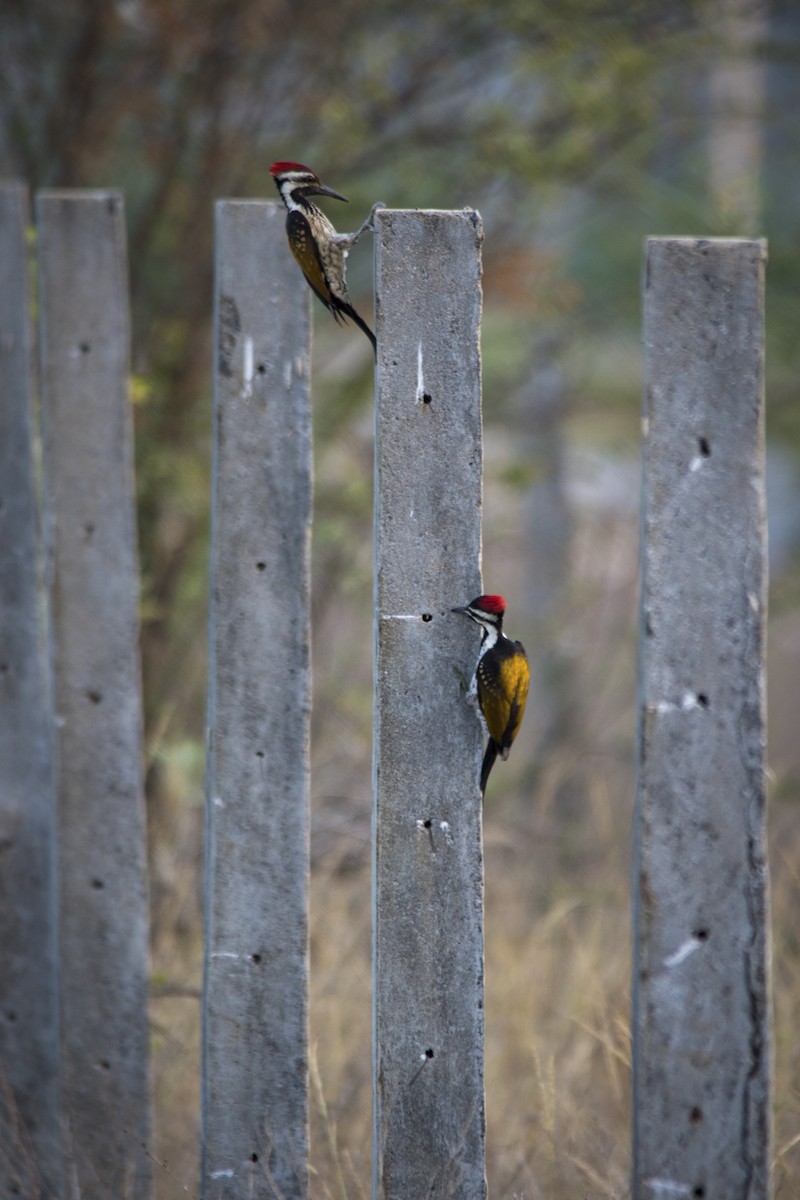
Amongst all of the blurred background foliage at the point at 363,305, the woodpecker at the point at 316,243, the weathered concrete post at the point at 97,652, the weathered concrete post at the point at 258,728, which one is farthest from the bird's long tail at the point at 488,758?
the blurred background foliage at the point at 363,305

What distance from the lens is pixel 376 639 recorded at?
6.43 ft

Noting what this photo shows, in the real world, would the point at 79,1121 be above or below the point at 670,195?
below

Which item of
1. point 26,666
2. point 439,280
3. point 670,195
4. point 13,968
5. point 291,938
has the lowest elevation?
point 13,968

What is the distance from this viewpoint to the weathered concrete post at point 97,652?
97.5 inches

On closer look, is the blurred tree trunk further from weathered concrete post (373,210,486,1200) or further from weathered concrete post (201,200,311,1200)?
weathered concrete post (373,210,486,1200)

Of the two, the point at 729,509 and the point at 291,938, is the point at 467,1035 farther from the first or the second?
the point at 729,509

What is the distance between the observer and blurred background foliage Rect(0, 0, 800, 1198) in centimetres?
333

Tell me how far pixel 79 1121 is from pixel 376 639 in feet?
4.65

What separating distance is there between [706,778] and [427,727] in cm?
47

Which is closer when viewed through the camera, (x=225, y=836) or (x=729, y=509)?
(x=729, y=509)

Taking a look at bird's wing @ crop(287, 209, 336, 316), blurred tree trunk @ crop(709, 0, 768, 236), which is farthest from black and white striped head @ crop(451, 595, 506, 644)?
blurred tree trunk @ crop(709, 0, 768, 236)

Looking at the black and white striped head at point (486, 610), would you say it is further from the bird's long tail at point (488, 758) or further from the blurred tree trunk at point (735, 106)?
the blurred tree trunk at point (735, 106)

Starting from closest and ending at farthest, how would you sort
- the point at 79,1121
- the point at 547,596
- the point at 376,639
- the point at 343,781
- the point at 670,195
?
the point at 376,639
the point at 79,1121
the point at 343,781
the point at 670,195
the point at 547,596

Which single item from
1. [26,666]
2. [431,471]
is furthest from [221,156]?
[431,471]
